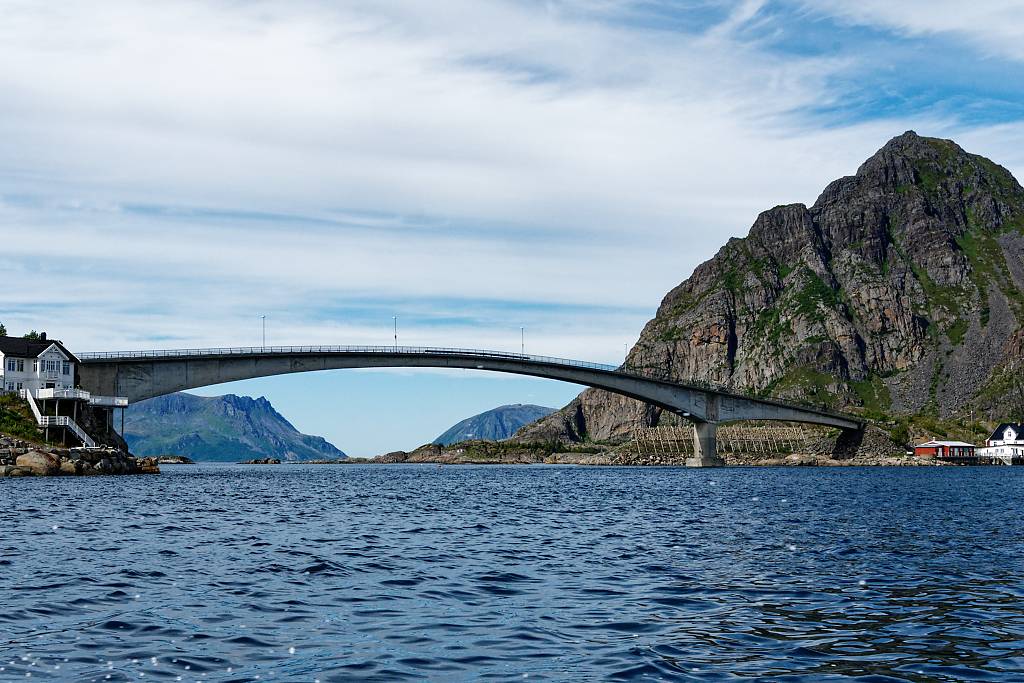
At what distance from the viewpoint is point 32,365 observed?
117 meters

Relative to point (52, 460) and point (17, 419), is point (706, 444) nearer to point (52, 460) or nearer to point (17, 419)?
point (17, 419)

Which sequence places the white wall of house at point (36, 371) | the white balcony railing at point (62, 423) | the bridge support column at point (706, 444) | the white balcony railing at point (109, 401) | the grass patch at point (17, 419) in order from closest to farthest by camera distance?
the grass patch at point (17, 419) < the white balcony railing at point (62, 423) < the white wall of house at point (36, 371) < the white balcony railing at point (109, 401) < the bridge support column at point (706, 444)

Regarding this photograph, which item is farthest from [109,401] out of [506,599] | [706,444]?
[506,599]

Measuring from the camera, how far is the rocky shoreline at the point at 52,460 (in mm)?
93938

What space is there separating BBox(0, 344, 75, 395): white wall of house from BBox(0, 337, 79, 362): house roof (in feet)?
1.23

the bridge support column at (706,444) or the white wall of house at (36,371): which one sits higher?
the white wall of house at (36,371)

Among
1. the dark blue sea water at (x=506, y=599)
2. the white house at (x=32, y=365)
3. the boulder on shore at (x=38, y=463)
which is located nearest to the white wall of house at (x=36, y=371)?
the white house at (x=32, y=365)

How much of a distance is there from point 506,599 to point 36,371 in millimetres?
107443

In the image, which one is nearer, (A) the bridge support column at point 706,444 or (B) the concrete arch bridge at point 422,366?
(B) the concrete arch bridge at point 422,366

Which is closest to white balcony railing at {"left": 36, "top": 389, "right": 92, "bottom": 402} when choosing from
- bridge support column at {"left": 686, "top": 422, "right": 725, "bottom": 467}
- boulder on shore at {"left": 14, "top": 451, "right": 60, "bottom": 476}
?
boulder on shore at {"left": 14, "top": 451, "right": 60, "bottom": 476}

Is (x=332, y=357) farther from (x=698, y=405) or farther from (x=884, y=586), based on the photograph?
(x=884, y=586)

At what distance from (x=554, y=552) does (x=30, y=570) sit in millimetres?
16889

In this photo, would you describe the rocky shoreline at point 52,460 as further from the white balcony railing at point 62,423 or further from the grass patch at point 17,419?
the grass patch at point 17,419

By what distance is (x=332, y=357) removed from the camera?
476ft
